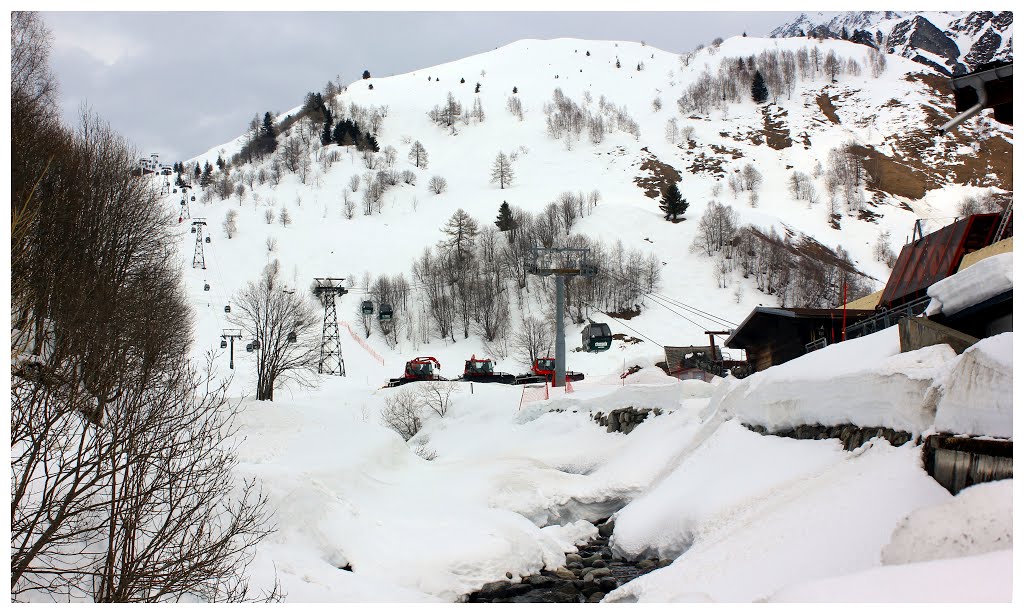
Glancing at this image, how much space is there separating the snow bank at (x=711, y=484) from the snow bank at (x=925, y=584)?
5.68 m

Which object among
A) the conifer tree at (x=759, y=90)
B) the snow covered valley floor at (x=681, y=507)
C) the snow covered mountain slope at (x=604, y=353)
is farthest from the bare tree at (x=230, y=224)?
the conifer tree at (x=759, y=90)

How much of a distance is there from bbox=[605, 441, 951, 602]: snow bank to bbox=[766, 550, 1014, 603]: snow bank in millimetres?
1726

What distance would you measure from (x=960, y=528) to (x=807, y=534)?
2.94 m

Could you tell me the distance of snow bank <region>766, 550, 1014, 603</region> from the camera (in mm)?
5023

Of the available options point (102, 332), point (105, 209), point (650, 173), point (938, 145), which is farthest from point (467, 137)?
point (102, 332)

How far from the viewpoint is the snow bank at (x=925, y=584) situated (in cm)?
502

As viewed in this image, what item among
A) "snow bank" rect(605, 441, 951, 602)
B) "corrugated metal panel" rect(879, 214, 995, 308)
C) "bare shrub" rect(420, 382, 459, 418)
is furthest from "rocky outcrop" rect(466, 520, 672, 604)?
"bare shrub" rect(420, 382, 459, 418)

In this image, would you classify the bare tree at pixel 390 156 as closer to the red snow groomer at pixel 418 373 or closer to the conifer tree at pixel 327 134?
the conifer tree at pixel 327 134

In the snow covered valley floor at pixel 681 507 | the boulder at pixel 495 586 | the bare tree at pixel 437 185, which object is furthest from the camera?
the bare tree at pixel 437 185

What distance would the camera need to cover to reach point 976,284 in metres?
11.9

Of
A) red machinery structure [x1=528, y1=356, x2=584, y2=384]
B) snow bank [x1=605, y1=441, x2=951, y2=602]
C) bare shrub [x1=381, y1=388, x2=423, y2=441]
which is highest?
snow bank [x1=605, y1=441, x2=951, y2=602]

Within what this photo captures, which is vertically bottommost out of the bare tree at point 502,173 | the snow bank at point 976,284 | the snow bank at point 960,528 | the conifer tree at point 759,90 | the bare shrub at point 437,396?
the bare shrub at point 437,396

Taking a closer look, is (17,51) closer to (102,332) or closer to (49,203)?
(49,203)

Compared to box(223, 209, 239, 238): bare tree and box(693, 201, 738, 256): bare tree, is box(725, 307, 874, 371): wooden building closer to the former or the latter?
box(693, 201, 738, 256): bare tree
